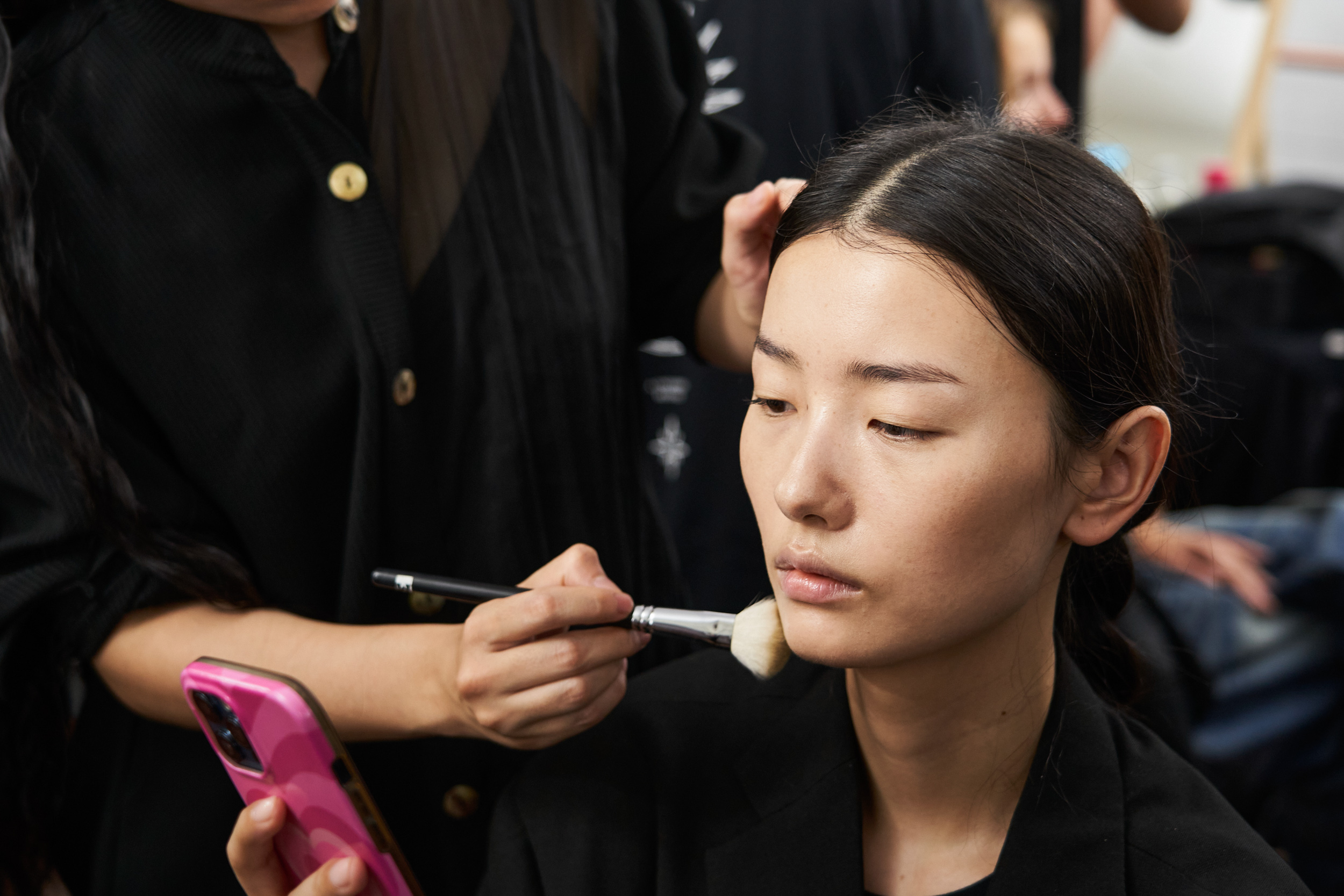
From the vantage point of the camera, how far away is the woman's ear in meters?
0.69

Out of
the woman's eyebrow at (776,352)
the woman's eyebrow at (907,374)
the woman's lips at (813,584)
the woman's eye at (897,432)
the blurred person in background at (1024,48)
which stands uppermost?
the woman's eyebrow at (907,374)

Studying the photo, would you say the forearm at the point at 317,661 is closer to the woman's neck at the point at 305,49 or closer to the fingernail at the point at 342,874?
the fingernail at the point at 342,874

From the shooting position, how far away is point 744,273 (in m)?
0.84

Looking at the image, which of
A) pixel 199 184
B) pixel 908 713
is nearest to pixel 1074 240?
pixel 908 713

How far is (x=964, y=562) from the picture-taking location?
651 millimetres

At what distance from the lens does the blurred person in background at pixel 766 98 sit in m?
1.23

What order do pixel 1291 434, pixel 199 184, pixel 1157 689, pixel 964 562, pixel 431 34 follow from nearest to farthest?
pixel 964 562, pixel 199 184, pixel 431 34, pixel 1157 689, pixel 1291 434

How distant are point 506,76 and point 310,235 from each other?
210 millimetres

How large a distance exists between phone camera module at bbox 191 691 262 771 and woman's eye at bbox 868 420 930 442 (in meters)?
0.44

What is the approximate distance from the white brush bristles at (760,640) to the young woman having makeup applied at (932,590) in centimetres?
2

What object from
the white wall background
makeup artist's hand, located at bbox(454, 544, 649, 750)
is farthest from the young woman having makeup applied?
the white wall background

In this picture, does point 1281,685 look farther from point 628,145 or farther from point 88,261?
point 88,261

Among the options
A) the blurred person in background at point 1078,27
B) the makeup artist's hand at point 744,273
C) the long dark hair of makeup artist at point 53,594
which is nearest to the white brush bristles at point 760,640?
the makeup artist's hand at point 744,273

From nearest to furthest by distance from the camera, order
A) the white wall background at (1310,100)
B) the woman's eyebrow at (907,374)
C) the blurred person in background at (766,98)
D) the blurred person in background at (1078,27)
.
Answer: the woman's eyebrow at (907,374), the blurred person in background at (766,98), the blurred person in background at (1078,27), the white wall background at (1310,100)
